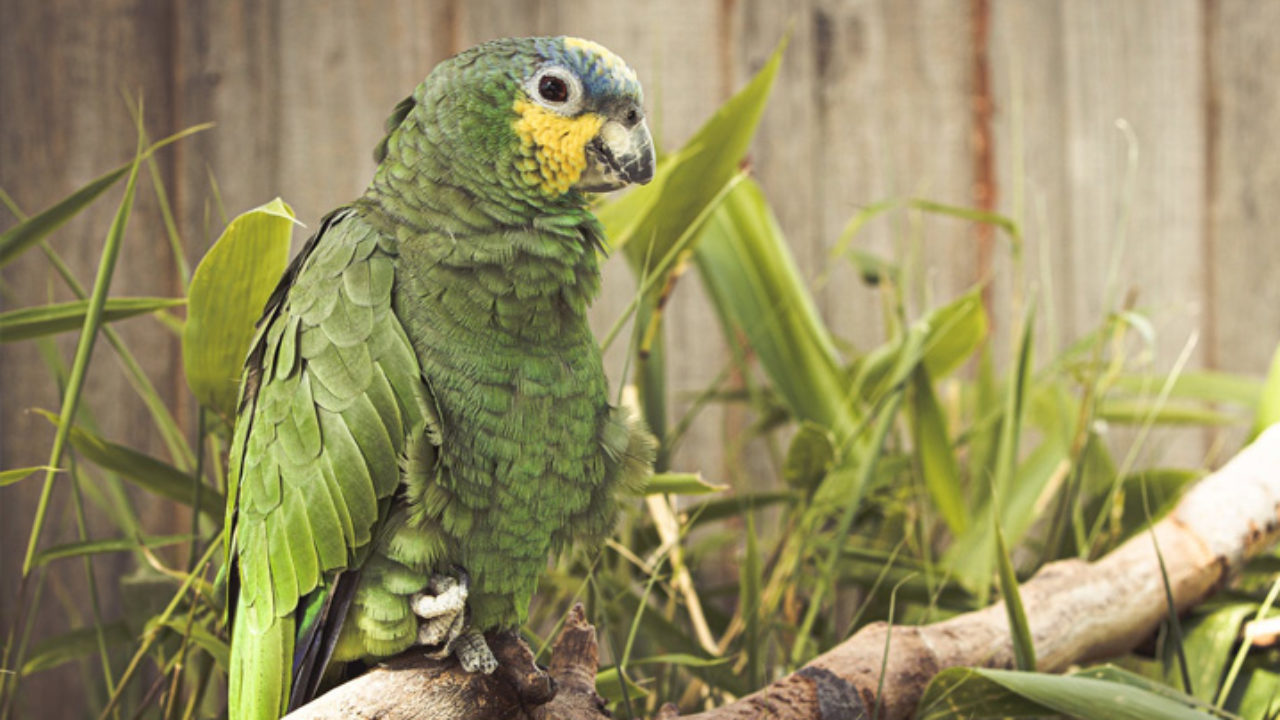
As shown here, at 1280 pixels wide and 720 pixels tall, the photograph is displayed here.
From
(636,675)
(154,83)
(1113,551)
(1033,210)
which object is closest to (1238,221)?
(1033,210)

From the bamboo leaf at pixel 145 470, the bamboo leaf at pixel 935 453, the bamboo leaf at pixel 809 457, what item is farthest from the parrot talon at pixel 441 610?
the bamboo leaf at pixel 935 453

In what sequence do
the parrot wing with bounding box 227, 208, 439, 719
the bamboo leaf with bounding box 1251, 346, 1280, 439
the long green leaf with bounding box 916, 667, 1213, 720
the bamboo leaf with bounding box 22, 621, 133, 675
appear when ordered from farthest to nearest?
1. the bamboo leaf with bounding box 1251, 346, 1280, 439
2. the bamboo leaf with bounding box 22, 621, 133, 675
3. the long green leaf with bounding box 916, 667, 1213, 720
4. the parrot wing with bounding box 227, 208, 439, 719

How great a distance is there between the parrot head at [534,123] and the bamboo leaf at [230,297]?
0.12 m

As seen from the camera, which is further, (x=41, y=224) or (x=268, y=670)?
(x=41, y=224)

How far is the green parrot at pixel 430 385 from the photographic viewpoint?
607 mm

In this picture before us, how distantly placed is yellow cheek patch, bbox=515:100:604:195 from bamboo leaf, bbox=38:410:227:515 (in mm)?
432

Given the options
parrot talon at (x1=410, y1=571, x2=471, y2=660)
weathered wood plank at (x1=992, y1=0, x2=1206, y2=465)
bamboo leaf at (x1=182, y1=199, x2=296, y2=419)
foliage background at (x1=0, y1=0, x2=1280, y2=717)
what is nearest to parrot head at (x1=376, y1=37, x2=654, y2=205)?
bamboo leaf at (x1=182, y1=199, x2=296, y2=419)

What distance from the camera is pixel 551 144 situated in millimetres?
624

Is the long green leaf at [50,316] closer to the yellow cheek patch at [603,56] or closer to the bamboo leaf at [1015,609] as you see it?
the yellow cheek patch at [603,56]

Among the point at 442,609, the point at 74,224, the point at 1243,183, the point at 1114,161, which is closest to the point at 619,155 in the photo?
the point at 442,609

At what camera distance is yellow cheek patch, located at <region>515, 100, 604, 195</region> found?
0.62 meters

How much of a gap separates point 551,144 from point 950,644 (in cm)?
53

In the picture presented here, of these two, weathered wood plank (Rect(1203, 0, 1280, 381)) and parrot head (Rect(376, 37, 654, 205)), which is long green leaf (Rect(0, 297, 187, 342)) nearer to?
parrot head (Rect(376, 37, 654, 205))

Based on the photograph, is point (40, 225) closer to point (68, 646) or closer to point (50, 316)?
point (50, 316)
